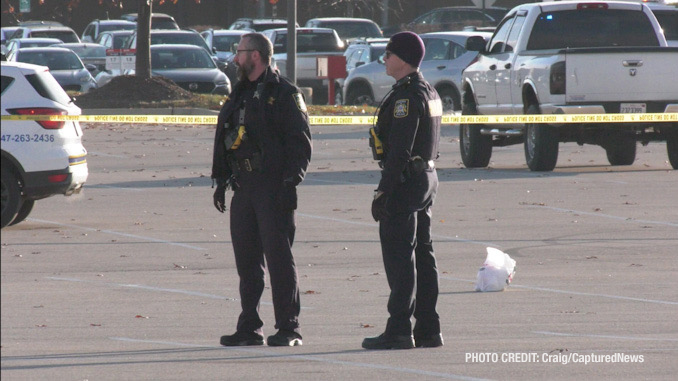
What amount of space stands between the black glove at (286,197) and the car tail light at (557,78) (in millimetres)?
9407

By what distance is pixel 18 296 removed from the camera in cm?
841

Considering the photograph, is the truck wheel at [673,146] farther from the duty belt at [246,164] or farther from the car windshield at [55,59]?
the car windshield at [55,59]

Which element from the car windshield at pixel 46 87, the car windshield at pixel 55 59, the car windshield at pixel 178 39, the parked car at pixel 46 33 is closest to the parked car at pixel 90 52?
the car windshield at pixel 178 39

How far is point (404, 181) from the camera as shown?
21.9 ft

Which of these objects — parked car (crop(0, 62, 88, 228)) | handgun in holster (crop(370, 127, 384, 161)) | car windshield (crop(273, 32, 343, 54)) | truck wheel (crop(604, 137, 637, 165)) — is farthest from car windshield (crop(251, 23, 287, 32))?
handgun in holster (crop(370, 127, 384, 161))

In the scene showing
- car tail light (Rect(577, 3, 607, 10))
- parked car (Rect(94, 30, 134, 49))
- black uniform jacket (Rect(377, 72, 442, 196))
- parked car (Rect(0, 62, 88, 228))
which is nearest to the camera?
black uniform jacket (Rect(377, 72, 442, 196))

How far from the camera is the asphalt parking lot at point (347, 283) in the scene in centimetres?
638

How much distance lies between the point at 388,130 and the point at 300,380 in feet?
5.15

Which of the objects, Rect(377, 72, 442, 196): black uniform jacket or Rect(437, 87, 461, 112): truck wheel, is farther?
Rect(437, 87, 461, 112): truck wheel

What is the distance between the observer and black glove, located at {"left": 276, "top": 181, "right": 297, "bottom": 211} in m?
6.77

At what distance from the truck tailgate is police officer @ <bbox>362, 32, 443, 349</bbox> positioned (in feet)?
29.8

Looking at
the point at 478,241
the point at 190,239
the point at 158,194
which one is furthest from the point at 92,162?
the point at 478,241

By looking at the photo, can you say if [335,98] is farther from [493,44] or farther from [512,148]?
[493,44]

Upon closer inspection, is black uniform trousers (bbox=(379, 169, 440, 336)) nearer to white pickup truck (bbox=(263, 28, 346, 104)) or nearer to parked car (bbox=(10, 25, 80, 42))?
white pickup truck (bbox=(263, 28, 346, 104))
